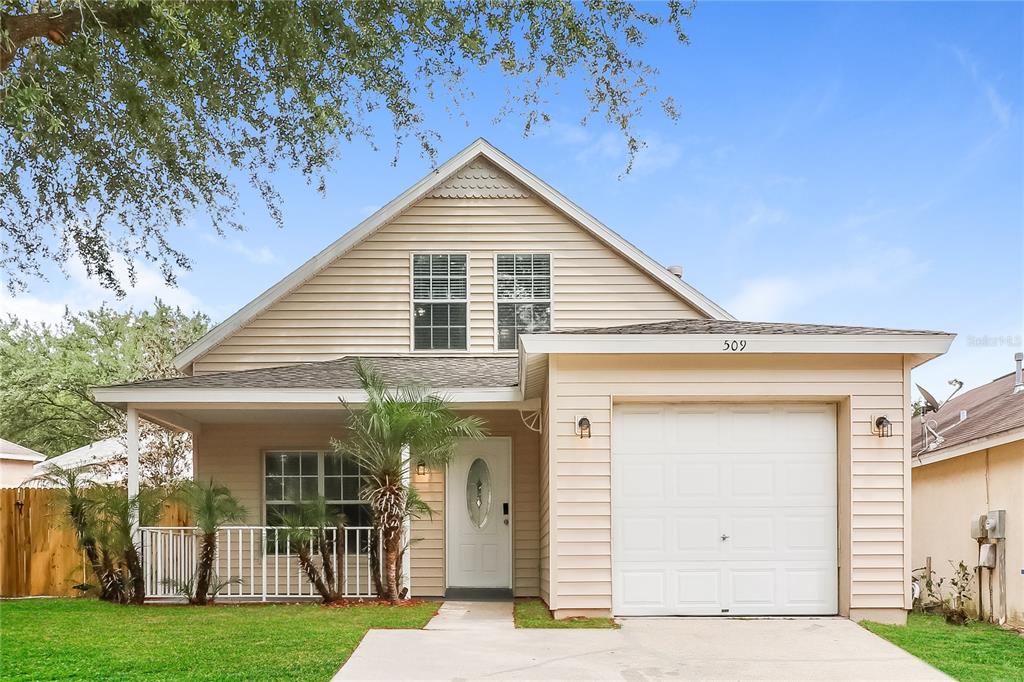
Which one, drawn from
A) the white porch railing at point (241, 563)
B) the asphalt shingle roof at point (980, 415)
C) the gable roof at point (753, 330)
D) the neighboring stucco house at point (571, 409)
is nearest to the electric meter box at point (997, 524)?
the asphalt shingle roof at point (980, 415)

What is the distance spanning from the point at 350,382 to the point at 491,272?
3261mm

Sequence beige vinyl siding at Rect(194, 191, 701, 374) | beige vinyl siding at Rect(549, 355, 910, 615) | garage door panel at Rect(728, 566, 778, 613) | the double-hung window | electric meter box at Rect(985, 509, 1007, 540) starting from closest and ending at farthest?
beige vinyl siding at Rect(549, 355, 910, 615) → garage door panel at Rect(728, 566, 778, 613) → electric meter box at Rect(985, 509, 1007, 540) → beige vinyl siding at Rect(194, 191, 701, 374) → the double-hung window

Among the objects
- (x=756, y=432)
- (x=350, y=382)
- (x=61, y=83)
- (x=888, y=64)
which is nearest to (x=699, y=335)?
(x=756, y=432)

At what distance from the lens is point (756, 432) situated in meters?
10.1

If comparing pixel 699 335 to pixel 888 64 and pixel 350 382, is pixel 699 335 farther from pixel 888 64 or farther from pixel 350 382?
pixel 888 64

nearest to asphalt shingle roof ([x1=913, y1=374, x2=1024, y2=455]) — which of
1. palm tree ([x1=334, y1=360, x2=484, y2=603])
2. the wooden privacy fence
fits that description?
palm tree ([x1=334, y1=360, x2=484, y2=603])

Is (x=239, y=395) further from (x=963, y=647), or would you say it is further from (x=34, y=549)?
(x=963, y=647)

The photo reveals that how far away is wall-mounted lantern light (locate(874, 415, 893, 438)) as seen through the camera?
977cm

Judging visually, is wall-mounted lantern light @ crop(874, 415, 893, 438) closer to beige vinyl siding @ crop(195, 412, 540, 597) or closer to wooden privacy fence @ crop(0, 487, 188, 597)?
beige vinyl siding @ crop(195, 412, 540, 597)

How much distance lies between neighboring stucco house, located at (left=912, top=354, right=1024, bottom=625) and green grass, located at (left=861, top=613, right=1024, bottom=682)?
0.76 meters

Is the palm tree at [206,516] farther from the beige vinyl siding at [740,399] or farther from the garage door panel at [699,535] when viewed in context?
the garage door panel at [699,535]

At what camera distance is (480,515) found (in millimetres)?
13414

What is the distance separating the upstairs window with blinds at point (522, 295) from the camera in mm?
14305

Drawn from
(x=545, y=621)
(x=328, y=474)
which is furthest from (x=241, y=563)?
(x=545, y=621)
